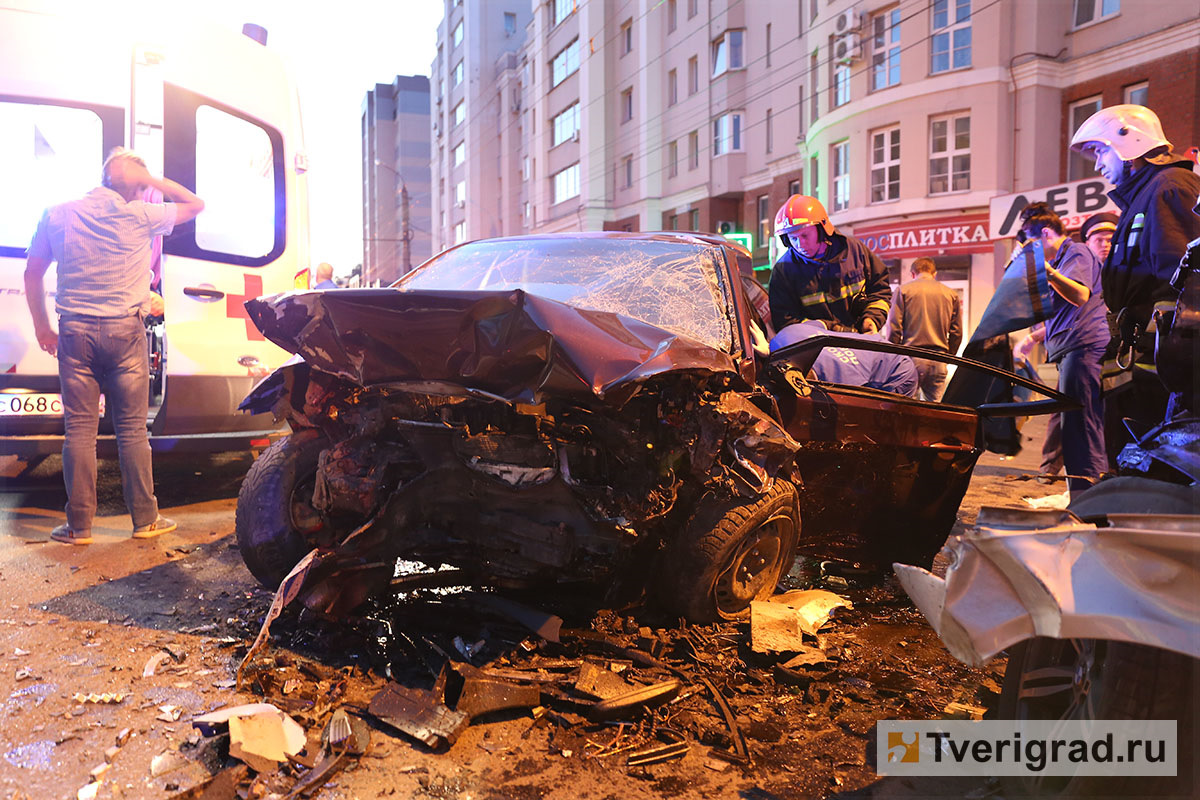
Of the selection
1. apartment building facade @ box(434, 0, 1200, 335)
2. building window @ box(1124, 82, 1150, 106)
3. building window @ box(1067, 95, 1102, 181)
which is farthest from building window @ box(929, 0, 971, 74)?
building window @ box(1124, 82, 1150, 106)

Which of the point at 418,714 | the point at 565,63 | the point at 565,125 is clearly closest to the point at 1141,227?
the point at 418,714

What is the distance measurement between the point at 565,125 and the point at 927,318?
3477 cm

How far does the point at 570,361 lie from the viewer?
2.55m

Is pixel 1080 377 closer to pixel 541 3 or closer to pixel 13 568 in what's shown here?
pixel 13 568

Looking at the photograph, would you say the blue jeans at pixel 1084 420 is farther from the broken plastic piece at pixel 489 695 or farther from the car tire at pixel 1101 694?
the broken plastic piece at pixel 489 695

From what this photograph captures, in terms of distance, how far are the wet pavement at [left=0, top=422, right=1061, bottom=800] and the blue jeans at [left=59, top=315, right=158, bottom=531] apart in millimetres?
764

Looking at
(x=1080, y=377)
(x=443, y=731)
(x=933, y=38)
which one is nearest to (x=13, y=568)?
(x=443, y=731)

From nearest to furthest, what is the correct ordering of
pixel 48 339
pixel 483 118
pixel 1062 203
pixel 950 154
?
1. pixel 48 339
2. pixel 1062 203
3. pixel 950 154
4. pixel 483 118

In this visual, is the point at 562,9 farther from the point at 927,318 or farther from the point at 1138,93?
the point at 927,318

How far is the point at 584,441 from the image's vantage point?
2.96 meters

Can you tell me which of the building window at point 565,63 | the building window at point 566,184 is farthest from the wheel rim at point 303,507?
the building window at point 565,63

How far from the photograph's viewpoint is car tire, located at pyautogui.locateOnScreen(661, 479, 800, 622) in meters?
3.26

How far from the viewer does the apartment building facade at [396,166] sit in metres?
75.6

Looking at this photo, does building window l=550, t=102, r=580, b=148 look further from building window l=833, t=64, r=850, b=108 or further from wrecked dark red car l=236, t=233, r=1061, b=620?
wrecked dark red car l=236, t=233, r=1061, b=620
